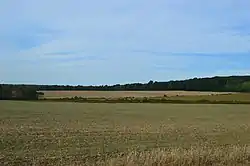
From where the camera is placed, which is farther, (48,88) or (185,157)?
(48,88)

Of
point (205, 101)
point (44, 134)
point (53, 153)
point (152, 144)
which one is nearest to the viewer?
point (53, 153)

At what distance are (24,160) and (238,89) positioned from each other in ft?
319

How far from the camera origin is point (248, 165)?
11.4 meters

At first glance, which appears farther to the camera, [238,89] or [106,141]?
[238,89]

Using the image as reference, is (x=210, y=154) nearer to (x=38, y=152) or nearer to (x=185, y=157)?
(x=185, y=157)

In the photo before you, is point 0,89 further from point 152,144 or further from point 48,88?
point 152,144

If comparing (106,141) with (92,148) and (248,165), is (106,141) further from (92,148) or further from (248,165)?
(248,165)

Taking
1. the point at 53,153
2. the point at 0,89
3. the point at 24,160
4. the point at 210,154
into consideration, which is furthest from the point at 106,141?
the point at 0,89

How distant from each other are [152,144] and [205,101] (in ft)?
194

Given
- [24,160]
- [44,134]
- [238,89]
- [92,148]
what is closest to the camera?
[24,160]

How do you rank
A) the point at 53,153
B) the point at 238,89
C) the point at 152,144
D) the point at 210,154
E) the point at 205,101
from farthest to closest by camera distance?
the point at 238,89 < the point at 205,101 < the point at 152,144 < the point at 53,153 < the point at 210,154

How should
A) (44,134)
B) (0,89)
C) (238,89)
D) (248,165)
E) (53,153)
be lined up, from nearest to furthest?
(248,165)
(53,153)
(44,134)
(0,89)
(238,89)

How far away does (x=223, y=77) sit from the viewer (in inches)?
4500

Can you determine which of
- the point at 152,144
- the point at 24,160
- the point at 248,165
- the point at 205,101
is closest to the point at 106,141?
the point at 152,144
